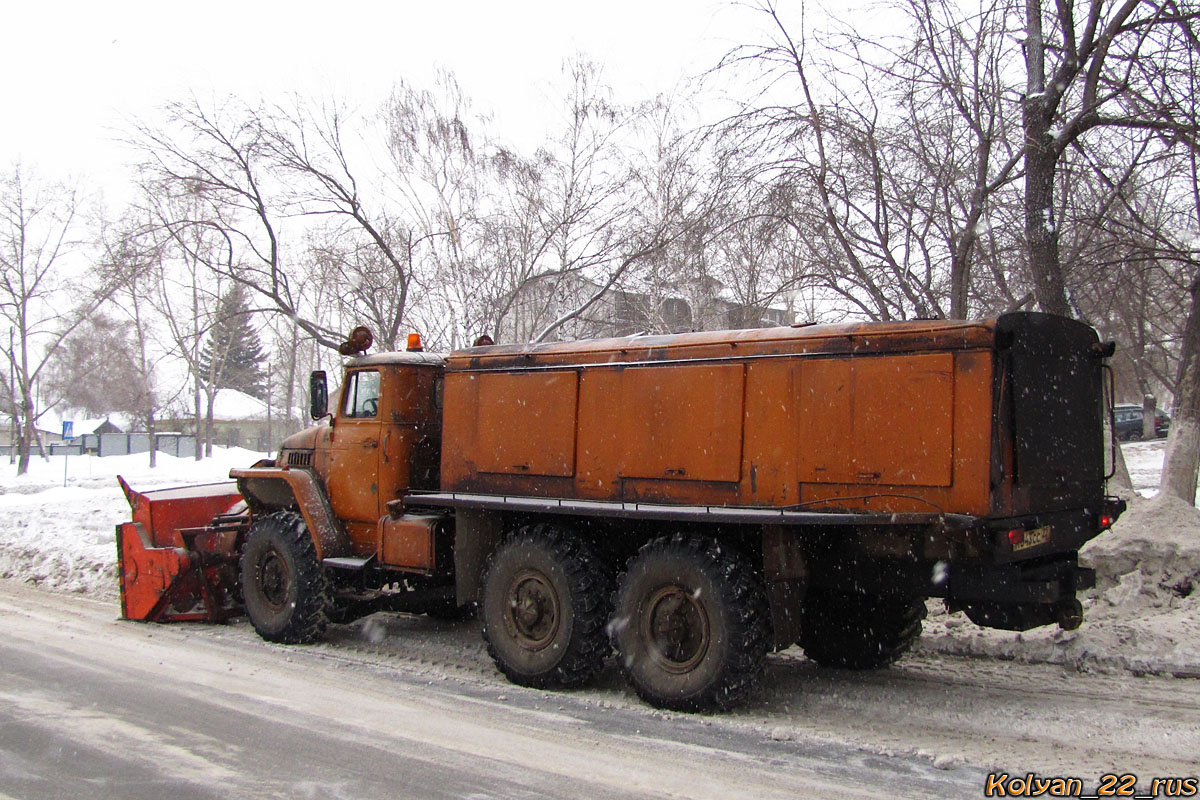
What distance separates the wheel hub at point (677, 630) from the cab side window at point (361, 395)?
3553 mm

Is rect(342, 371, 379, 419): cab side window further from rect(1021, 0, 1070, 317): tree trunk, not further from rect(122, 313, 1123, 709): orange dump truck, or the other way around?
rect(1021, 0, 1070, 317): tree trunk

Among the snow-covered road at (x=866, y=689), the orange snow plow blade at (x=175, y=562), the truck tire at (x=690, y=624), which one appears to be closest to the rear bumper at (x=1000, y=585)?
the snow-covered road at (x=866, y=689)

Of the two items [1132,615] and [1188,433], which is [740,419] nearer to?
[1132,615]

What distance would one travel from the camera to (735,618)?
6156 mm

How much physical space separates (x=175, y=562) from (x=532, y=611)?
4359 mm

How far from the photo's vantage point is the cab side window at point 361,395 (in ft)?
28.9

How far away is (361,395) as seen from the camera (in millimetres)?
8953

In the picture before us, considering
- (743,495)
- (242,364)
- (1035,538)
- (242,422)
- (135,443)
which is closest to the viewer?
(1035,538)

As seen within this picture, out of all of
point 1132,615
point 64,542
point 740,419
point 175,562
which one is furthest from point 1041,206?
point 64,542

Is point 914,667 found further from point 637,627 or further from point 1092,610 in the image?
point 637,627

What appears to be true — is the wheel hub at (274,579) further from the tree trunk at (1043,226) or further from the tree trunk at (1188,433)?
the tree trunk at (1188,433)

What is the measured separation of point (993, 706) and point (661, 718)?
7.34ft

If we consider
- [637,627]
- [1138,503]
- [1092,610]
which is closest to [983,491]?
[637,627]

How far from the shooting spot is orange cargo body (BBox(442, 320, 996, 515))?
18.8ft
